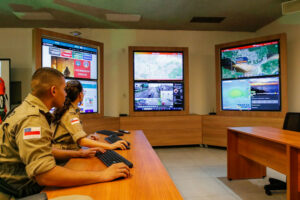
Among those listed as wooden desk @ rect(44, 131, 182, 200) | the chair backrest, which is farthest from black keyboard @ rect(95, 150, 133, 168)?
the chair backrest

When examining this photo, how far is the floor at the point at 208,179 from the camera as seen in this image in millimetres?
2279

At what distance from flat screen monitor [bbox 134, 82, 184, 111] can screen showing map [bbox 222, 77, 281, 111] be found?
1.03 m

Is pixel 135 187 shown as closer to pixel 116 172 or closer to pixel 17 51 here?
pixel 116 172

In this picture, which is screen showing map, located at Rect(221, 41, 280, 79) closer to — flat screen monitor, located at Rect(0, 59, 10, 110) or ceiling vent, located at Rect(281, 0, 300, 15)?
ceiling vent, located at Rect(281, 0, 300, 15)

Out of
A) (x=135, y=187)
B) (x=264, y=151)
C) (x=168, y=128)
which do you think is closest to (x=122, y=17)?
(x=168, y=128)

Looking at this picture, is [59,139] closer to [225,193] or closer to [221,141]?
[225,193]

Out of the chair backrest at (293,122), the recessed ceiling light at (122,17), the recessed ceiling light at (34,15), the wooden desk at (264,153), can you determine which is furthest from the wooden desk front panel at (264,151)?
the recessed ceiling light at (34,15)

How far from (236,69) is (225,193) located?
2.85m

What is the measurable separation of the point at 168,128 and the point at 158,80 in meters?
1.14

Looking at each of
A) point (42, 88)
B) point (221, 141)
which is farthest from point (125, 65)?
point (42, 88)

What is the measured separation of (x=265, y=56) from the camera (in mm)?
4016

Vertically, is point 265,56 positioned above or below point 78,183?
above

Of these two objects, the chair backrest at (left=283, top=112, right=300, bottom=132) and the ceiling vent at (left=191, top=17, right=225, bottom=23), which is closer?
the chair backrest at (left=283, top=112, right=300, bottom=132)

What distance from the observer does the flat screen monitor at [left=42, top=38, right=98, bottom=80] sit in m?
3.26
